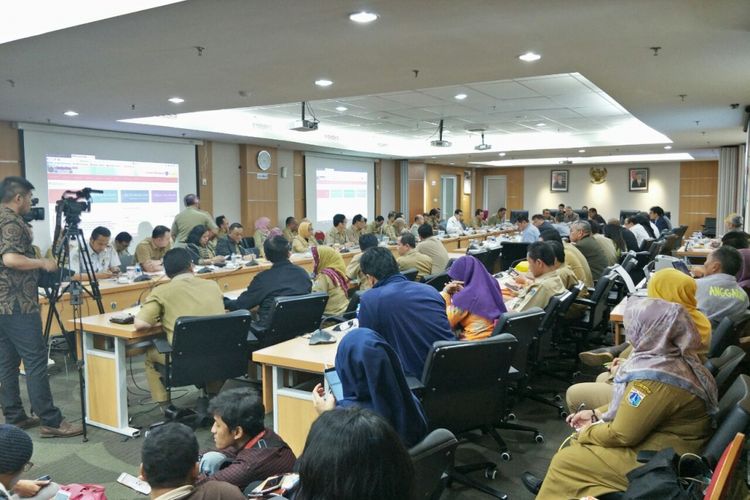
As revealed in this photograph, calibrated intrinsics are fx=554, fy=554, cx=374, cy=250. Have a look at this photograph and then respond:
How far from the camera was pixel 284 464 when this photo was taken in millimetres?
2133

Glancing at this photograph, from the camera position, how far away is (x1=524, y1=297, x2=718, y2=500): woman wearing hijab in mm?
1918

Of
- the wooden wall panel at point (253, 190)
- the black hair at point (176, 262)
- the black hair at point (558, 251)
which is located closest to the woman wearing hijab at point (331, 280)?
the black hair at point (176, 262)

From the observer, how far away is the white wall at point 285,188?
38.2 feet

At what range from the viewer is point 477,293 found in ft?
11.0

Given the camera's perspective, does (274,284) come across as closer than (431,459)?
No

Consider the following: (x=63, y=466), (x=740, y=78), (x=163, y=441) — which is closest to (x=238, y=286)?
(x=63, y=466)

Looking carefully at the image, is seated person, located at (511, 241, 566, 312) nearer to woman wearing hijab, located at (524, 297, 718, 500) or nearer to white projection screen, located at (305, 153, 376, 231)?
woman wearing hijab, located at (524, 297, 718, 500)

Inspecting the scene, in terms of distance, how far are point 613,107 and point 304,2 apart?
660 cm

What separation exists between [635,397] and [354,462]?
4.40 ft

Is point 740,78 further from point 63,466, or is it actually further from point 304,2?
point 63,466

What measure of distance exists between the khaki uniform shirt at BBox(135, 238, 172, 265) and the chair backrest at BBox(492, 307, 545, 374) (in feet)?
15.5

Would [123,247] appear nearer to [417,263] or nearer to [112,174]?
[112,174]

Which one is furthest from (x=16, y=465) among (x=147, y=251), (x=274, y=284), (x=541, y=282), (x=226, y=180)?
(x=226, y=180)

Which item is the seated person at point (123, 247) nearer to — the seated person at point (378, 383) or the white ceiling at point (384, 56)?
the white ceiling at point (384, 56)
